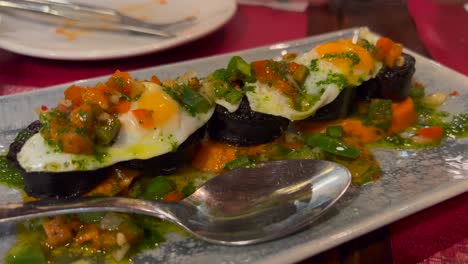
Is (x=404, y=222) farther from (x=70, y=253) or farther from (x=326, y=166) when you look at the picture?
(x=70, y=253)

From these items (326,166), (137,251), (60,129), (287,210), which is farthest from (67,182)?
(326,166)

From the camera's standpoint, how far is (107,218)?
178 cm

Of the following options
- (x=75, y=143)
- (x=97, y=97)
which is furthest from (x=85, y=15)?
(x=75, y=143)

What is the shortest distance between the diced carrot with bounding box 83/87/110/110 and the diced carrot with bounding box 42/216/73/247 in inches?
19.0

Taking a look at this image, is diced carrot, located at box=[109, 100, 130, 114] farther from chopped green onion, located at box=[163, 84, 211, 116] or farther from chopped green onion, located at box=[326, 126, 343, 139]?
chopped green onion, located at box=[326, 126, 343, 139]

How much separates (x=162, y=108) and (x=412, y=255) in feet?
3.70

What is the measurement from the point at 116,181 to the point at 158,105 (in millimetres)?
364

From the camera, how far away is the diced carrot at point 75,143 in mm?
1747

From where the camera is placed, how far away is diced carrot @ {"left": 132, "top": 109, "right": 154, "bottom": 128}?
6.20 feet

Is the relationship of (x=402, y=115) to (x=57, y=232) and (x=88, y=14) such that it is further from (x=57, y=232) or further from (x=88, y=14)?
(x=88, y=14)

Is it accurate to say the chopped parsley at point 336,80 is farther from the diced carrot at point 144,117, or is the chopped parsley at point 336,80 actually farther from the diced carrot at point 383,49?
the diced carrot at point 144,117

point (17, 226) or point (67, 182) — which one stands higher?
point (67, 182)

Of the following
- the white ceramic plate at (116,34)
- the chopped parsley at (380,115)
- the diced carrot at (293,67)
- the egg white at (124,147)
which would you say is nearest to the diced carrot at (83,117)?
the egg white at (124,147)

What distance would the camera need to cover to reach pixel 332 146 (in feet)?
6.93
